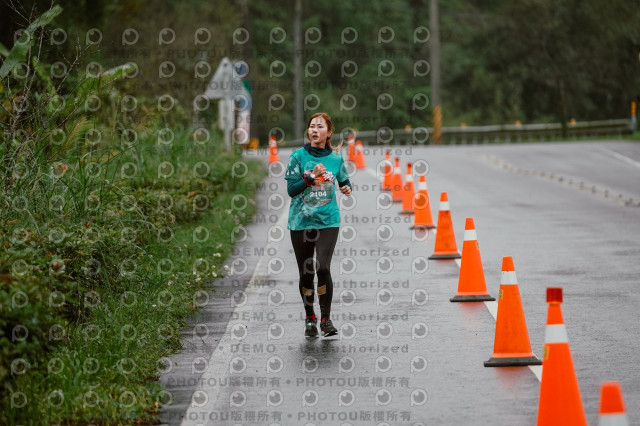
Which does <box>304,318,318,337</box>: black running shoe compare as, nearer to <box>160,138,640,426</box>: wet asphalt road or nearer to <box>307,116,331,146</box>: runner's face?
<box>160,138,640,426</box>: wet asphalt road

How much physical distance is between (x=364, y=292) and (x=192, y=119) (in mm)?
18211

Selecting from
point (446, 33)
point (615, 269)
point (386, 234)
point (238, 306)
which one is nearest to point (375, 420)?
point (238, 306)

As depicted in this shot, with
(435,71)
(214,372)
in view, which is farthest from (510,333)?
(435,71)

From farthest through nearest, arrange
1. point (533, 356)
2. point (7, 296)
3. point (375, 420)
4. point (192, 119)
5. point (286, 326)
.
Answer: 1. point (192, 119)
2. point (286, 326)
3. point (533, 356)
4. point (375, 420)
5. point (7, 296)

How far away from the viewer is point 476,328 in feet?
33.2

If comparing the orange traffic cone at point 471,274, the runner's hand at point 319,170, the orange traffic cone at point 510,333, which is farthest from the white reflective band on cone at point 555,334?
the orange traffic cone at point 471,274

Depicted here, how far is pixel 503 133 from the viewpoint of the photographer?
53875 mm

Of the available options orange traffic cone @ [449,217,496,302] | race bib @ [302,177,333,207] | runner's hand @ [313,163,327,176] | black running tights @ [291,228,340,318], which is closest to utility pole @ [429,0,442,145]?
orange traffic cone @ [449,217,496,302]

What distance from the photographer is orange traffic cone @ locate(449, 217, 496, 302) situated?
11.3 metres

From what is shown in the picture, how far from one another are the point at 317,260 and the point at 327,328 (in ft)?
1.79

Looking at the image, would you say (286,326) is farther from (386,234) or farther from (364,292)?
(386,234)

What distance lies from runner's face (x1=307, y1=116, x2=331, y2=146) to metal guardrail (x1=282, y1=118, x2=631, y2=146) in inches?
1651

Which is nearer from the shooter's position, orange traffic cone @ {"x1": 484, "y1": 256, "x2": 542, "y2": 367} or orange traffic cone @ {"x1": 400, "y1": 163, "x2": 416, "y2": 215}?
orange traffic cone @ {"x1": 484, "y1": 256, "x2": 542, "y2": 367}

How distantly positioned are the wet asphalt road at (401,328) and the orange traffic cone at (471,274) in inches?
8.4
